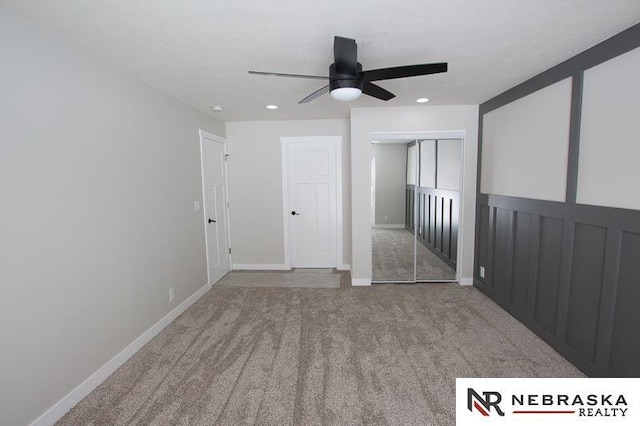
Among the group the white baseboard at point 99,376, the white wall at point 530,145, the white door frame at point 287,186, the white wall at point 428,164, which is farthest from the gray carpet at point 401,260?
the white baseboard at point 99,376

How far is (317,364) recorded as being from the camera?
229 centimetres

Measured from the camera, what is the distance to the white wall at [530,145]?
7.93 ft

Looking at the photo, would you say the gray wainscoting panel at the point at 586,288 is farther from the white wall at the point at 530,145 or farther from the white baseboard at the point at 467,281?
the white baseboard at the point at 467,281

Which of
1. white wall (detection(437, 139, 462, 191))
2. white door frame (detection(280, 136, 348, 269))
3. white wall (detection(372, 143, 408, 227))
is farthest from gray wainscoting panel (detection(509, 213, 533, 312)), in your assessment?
white door frame (detection(280, 136, 348, 269))

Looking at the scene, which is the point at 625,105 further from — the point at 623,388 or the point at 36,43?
the point at 36,43

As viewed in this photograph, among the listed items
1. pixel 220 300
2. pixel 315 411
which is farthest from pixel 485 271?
pixel 220 300

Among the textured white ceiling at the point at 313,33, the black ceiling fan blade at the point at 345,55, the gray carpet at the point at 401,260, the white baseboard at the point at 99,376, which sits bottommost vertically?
the white baseboard at the point at 99,376

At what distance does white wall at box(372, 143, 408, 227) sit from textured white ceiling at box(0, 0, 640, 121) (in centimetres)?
120

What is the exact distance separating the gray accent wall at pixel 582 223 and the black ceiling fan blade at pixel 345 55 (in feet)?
5.71

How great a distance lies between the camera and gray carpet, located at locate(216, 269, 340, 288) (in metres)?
4.12

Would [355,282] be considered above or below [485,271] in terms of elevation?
below

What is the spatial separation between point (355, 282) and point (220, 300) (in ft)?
5.83

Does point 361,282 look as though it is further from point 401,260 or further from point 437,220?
point 437,220

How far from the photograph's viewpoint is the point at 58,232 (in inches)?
72.8
